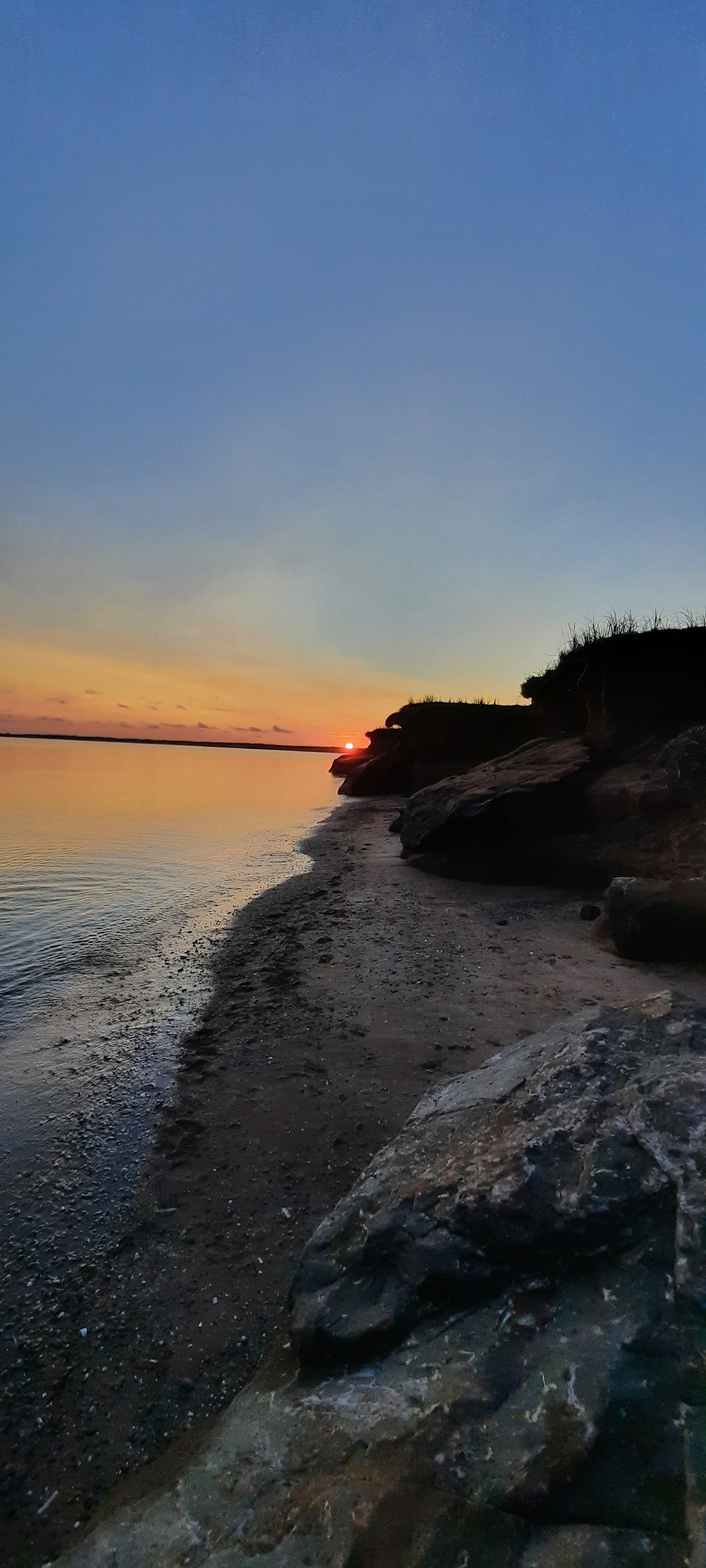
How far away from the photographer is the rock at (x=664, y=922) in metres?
7.71

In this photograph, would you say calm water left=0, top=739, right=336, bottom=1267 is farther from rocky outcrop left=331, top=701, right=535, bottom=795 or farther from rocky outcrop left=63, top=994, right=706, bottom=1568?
rocky outcrop left=331, top=701, right=535, bottom=795

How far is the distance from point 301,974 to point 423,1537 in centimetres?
640

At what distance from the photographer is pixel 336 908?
11.7 metres

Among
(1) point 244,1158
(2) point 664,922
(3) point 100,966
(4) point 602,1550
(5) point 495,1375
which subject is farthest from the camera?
(3) point 100,966

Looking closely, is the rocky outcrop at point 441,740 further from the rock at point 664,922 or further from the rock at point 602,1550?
the rock at point 602,1550

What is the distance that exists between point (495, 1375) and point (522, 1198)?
60 centimetres

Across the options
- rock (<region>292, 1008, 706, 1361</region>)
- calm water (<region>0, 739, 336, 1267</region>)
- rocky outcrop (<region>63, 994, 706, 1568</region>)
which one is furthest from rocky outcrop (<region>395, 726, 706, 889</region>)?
rocky outcrop (<region>63, 994, 706, 1568</region>)

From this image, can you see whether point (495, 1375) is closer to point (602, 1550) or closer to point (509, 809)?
point (602, 1550)

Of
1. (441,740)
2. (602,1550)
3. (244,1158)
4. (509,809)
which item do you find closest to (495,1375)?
(602,1550)

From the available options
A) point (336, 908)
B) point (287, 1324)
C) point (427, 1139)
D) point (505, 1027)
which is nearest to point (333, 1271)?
point (287, 1324)

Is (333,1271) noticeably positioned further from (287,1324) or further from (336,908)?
(336,908)

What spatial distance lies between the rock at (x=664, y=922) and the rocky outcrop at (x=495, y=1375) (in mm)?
4894

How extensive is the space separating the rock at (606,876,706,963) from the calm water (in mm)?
5274

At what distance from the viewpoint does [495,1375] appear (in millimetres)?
2258
